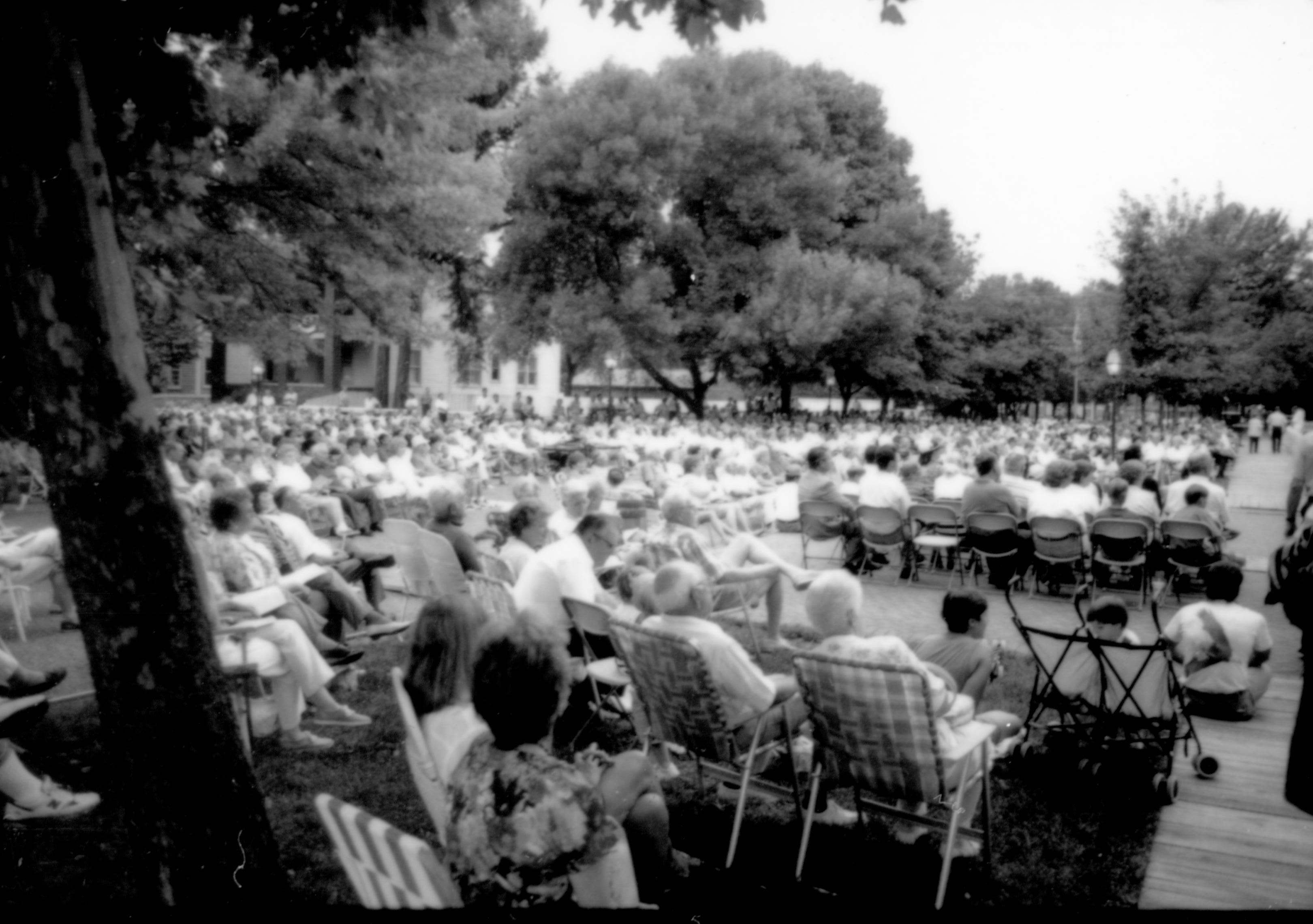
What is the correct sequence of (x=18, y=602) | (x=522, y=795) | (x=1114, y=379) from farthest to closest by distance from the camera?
(x=1114, y=379) < (x=18, y=602) < (x=522, y=795)

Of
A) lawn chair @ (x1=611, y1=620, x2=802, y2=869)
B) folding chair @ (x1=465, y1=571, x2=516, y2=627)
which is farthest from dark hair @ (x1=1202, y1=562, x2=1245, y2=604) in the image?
folding chair @ (x1=465, y1=571, x2=516, y2=627)

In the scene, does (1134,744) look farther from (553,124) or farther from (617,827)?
(553,124)

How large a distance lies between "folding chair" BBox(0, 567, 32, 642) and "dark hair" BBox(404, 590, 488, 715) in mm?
5504

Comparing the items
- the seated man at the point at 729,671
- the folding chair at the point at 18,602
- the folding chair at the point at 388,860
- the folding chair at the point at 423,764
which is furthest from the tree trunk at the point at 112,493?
the folding chair at the point at 18,602

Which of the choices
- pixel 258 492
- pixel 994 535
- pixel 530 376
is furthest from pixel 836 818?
pixel 530 376

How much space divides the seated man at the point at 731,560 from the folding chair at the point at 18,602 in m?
4.72

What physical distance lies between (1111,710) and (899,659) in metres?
1.30

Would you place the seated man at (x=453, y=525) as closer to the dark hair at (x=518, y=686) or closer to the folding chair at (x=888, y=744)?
the folding chair at (x=888, y=744)

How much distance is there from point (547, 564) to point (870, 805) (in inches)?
93.0

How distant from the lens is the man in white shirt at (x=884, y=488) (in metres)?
10.7

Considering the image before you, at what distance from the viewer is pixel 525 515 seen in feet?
21.8

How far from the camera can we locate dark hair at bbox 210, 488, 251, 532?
5859 mm

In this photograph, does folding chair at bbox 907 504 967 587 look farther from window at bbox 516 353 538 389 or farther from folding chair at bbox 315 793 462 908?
window at bbox 516 353 538 389

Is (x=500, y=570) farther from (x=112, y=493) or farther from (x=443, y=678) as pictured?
(x=112, y=493)
